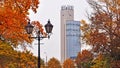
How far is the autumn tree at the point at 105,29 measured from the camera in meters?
47.0

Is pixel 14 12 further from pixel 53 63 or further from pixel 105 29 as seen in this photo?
pixel 53 63

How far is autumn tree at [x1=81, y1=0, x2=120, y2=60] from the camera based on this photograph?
47031 millimetres

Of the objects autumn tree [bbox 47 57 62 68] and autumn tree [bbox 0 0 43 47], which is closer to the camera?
autumn tree [bbox 0 0 43 47]

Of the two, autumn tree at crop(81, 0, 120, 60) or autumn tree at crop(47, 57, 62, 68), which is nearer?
autumn tree at crop(81, 0, 120, 60)

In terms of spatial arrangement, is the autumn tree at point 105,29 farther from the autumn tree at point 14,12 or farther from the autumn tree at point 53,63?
the autumn tree at point 53,63

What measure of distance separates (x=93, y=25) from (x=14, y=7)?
34.2 m

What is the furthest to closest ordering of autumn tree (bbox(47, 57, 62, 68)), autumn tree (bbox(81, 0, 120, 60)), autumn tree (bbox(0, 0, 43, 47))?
autumn tree (bbox(47, 57, 62, 68))
autumn tree (bbox(81, 0, 120, 60))
autumn tree (bbox(0, 0, 43, 47))

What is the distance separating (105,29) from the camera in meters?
48.1

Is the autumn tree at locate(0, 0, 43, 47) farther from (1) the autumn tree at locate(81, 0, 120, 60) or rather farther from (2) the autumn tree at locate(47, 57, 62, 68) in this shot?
(2) the autumn tree at locate(47, 57, 62, 68)

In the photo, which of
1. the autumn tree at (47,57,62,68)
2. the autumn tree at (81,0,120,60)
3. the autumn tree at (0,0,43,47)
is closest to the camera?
the autumn tree at (0,0,43,47)

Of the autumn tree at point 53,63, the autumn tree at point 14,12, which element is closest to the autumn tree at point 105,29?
the autumn tree at point 14,12

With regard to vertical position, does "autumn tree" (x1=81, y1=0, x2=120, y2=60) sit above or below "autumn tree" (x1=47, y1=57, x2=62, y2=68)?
above

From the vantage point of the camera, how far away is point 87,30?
5234 centimetres

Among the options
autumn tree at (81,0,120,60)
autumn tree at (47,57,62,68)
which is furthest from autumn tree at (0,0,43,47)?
autumn tree at (47,57,62,68)
